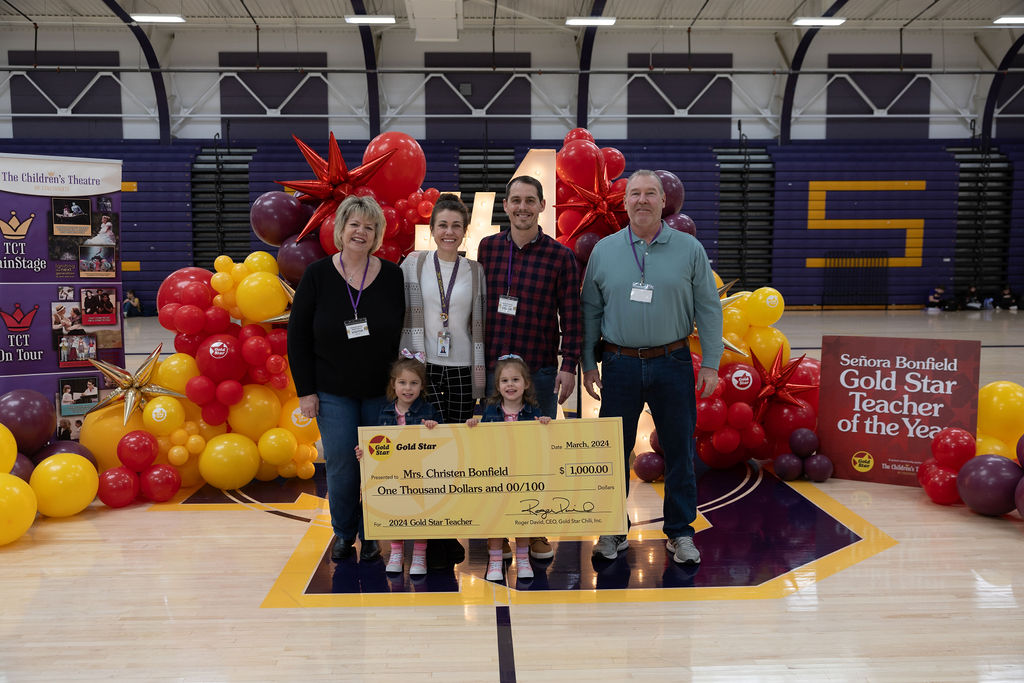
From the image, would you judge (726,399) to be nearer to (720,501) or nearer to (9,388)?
(720,501)

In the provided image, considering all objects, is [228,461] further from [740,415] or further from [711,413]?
[740,415]

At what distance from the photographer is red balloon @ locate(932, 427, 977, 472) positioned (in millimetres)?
3494

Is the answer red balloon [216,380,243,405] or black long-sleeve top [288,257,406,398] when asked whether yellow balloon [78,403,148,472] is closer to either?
red balloon [216,380,243,405]

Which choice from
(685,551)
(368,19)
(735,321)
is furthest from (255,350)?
(368,19)

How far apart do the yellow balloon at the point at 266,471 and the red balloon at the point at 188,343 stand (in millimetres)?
737

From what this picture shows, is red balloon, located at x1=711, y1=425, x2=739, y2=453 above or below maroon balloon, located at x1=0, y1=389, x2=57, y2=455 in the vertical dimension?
below

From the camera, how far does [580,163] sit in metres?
4.34

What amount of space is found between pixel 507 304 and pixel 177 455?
2.12m

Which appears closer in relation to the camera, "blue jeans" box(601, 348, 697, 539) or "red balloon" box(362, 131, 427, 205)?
"blue jeans" box(601, 348, 697, 539)

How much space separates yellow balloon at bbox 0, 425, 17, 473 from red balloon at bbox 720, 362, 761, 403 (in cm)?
363

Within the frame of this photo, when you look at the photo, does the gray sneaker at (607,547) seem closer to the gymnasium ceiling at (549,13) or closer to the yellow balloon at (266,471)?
the yellow balloon at (266,471)

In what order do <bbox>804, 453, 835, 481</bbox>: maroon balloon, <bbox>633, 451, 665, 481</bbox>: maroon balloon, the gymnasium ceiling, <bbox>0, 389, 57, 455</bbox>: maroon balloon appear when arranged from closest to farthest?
<bbox>0, 389, 57, 455</bbox>: maroon balloon, <bbox>804, 453, 835, 481</bbox>: maroon balloon, <bbox>633, 451, 665, 481</bbox>: maroon balloon, the gymnasium ceiling

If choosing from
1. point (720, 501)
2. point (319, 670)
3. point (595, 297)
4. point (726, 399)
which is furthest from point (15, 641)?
point (726, 399)

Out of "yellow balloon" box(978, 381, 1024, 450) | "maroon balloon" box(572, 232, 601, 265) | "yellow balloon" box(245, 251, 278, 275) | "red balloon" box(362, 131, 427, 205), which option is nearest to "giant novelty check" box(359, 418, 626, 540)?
"maroon balloon" box(572, 232, 601, 265)
